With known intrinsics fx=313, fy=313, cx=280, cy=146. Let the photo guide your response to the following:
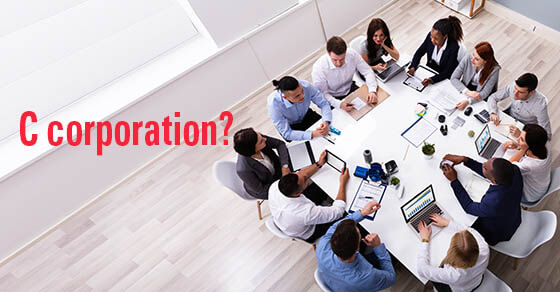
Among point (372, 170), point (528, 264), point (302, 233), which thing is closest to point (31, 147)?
point (302, 233)

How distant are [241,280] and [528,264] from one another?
2851 millimetres

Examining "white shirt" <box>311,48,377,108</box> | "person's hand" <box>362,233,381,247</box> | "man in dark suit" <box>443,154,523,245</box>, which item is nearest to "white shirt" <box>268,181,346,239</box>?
"person's hand" <box>362,233,381,247</box>

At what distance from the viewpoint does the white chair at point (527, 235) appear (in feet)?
7.84

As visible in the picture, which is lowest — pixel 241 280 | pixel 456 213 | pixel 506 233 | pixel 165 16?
pixel 241 280

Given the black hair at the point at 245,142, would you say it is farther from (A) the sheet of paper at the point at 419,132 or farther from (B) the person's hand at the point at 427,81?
(B) the person's hand at the point at 427,81

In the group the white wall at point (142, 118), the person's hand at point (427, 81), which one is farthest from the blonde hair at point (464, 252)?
the white wall at point (142, 118)

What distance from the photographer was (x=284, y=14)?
14.3 feet

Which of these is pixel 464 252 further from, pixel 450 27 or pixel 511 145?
pixel 450 27

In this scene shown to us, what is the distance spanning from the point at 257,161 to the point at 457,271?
1.78 metres

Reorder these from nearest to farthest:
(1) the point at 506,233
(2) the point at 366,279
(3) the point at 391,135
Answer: (2) the point at 366,279 → (1) the point at 506,233 → (3) the point at 391,135

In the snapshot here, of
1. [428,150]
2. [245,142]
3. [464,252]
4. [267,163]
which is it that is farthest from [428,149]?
[245,142]

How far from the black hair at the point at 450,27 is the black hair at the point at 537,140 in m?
1.30

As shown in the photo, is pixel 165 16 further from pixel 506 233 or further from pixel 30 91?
pixel 506 233

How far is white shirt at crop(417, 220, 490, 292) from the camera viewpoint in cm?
210
